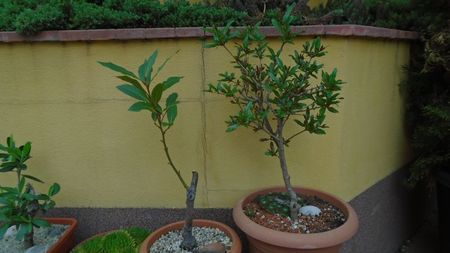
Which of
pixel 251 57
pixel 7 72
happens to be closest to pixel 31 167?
pixel 7 72

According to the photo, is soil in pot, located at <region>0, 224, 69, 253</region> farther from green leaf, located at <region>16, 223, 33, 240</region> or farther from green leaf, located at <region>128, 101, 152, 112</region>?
green leaf, located at <region>128, 101, 152, 112</region>

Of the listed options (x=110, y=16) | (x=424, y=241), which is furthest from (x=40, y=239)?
(x=424, y=241)

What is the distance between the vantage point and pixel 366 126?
2.62 metres

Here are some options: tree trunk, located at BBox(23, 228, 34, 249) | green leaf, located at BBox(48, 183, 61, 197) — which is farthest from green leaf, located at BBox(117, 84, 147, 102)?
tree trunk, located at BBox(23, 228, 34, 249)

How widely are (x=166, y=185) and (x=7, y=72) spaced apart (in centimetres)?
140

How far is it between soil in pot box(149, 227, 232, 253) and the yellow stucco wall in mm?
257

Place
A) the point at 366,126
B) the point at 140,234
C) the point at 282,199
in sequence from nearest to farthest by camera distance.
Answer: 1. the point at 282,199
2. the point at 140,234
3. the point at 366,126

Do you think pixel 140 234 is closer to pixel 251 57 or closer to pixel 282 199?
pixel 282 199

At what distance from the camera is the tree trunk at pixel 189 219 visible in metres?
2.09

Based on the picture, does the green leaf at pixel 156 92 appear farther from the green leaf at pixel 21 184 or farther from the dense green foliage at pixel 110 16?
the green leaf at pixel 21 184

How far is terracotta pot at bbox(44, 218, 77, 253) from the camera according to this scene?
2285 mm

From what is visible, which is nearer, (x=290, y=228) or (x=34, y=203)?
(x=290, y=228)

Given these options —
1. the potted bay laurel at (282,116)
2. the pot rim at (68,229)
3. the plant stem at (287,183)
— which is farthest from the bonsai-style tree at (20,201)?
the plant stem at (287,183)

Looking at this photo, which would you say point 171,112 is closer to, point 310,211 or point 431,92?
point 310,211
